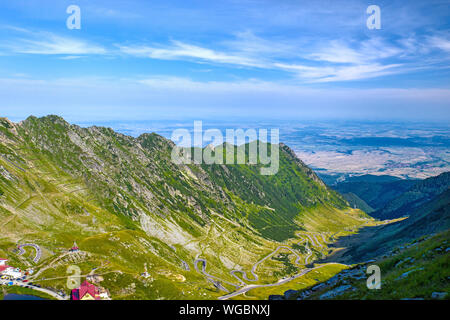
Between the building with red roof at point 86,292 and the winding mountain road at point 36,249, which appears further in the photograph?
the winding mountain road at point 36,249

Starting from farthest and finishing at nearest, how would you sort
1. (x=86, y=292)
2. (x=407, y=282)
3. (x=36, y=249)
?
(x=36, y=249), (x=86, y=292), (x=407, y=282)

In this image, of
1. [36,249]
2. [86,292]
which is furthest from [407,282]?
[36,249]

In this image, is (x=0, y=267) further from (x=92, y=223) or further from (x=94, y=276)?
(x=92, y=223)

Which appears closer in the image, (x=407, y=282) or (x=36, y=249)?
(x=407, y=282)

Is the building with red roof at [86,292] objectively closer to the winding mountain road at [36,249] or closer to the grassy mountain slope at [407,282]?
the winding mountain road at [36,249]

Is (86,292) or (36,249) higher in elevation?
(36,249)

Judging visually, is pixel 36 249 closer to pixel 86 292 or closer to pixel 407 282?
pixel 86 292

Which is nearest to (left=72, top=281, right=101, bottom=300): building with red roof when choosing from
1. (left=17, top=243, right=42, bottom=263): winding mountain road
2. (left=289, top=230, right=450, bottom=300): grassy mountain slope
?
(left=17, top=243, right=42, bottom=263): winding mountain road

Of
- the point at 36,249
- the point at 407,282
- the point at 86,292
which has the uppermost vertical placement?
the point at 407,282

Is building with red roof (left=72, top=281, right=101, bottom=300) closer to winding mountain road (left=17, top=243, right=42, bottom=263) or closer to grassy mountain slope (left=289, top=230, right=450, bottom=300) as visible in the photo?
winding mountain road (left=17, top=243, right=42, bottom=263)

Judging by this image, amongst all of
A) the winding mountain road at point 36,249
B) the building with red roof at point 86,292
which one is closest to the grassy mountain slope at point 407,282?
the building with red roof at point 86,292

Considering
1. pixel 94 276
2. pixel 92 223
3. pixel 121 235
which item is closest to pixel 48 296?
pixel 94 276
